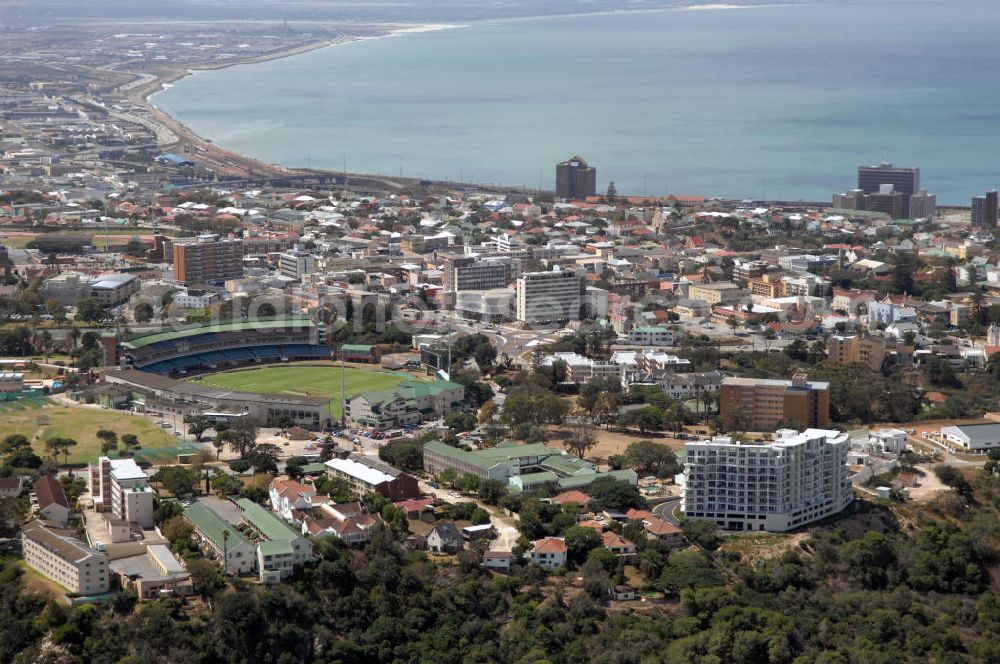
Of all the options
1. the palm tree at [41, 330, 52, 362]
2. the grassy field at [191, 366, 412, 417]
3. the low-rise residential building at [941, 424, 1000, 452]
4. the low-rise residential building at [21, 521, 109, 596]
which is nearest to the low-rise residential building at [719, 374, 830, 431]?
the low-rise residential building at [941, 424, 1000, 452]

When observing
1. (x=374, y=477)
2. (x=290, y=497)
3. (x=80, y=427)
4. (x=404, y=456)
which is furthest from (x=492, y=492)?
(x=80, y=427)

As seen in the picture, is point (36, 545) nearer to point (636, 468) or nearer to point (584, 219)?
point (636, 468)

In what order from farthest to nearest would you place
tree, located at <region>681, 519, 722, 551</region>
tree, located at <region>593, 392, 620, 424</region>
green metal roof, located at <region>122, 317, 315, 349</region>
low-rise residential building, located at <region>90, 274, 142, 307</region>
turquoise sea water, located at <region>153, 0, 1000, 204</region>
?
turquoise sea water, located at <region>153, 0, 1000, 204</region> < low-rise residential building, located at <region>90, 274, 142, 307</region> < green metal roof, located at <region>122, 317, 315, 349</region> < tree, located at <region>593, 392, 620, 424</region> < tree, located at <region>681, 519, 722, 551</region>

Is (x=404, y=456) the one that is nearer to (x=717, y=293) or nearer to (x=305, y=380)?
(x=305, y=380)

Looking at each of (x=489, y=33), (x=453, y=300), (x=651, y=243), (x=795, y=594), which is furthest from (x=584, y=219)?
(x=489, y=33)

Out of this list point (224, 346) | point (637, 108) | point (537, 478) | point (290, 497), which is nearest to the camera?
point (290, 497)

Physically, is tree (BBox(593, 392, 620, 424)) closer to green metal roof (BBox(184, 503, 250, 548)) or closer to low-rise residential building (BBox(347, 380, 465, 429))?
low-rise residential building (BBox(347, 380, 465, 429))
